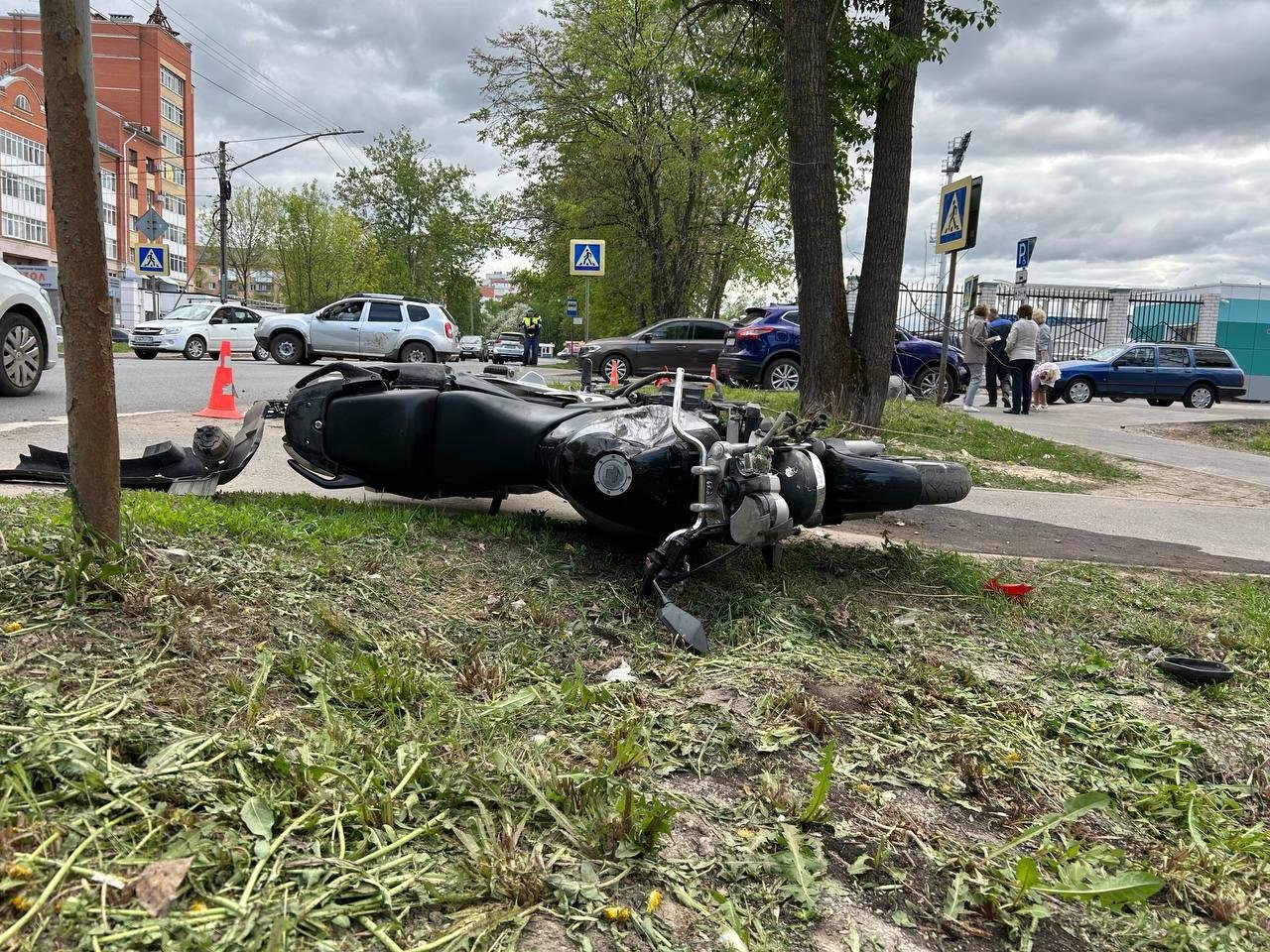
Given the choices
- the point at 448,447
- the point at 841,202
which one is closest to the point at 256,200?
the point at 841,202

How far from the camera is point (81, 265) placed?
2863 mm

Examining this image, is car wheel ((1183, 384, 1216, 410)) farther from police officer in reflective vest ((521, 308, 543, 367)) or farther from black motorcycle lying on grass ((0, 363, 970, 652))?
black motorcycle lying on grass ((0, 363, 970, 652))

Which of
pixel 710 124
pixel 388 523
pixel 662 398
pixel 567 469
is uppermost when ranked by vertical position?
pixel 710 124

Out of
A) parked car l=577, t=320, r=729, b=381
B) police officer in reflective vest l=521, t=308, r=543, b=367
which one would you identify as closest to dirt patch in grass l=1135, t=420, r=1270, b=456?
parked car l=577, t=320, r=729, b=381

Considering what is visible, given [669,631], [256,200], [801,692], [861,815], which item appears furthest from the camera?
[256,200]

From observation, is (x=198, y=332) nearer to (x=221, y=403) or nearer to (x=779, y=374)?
(x=779, y=374)

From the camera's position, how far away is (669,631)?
3.54 meters

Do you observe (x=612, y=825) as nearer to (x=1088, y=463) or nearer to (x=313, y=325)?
(x=1088, y=463)

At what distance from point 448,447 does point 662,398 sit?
102 cm

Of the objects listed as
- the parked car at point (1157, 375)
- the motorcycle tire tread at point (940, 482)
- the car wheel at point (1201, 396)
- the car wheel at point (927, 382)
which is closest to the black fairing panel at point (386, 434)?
the motorcycle tire tread at point (940, 482)

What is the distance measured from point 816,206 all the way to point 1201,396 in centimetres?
1956

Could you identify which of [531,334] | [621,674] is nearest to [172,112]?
[531,334]

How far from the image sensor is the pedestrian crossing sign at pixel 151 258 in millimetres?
25016

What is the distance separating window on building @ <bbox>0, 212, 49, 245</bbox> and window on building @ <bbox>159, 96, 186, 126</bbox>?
18269mm
